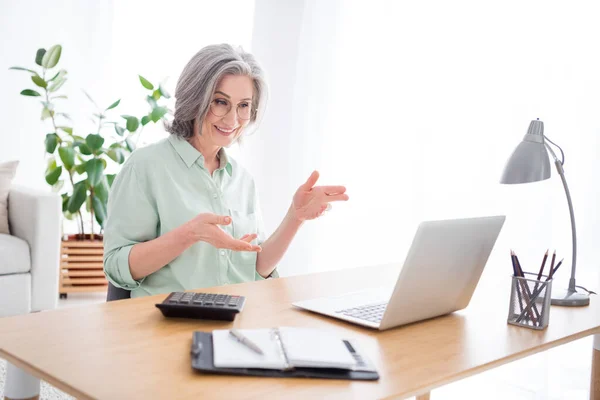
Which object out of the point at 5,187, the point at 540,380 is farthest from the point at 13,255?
the point at 540,380

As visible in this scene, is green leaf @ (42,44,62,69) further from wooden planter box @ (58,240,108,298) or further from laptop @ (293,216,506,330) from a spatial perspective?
laptop @ (293,216,506,330)

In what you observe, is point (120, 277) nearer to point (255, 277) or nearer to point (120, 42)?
point (255, 277)

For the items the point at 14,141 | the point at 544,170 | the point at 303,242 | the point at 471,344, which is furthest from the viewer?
the point at 14,141

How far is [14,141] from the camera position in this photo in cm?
469

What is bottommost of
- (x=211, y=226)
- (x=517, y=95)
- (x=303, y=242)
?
(x=303, y=242)

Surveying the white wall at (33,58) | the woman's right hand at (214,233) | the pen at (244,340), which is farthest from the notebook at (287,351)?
the white wall at (33,58)

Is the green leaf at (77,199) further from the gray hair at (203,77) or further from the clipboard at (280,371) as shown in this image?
the clipboard at (280,371)

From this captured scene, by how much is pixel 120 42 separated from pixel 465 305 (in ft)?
13.9

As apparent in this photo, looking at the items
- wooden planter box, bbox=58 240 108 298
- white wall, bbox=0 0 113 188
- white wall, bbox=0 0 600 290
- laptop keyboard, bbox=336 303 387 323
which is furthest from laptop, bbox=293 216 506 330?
white wall, bbox=0 0 113 188

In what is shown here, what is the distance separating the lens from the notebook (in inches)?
38.4

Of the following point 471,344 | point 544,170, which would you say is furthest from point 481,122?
point 471,344

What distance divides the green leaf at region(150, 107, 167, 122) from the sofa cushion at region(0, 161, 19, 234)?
818mm

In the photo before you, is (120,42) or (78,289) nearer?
(78,289)

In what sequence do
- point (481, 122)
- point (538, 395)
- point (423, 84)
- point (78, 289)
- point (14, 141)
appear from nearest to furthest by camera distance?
point (538, 395) → point (481, 122) → point (423, 84) → point (78, 289) → point (14, 141)
